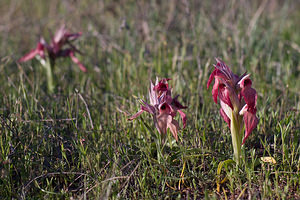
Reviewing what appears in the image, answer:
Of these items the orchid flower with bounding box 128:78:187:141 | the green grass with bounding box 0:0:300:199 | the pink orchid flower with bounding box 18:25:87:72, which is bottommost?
the green grass with bounding box 0:0:300:199

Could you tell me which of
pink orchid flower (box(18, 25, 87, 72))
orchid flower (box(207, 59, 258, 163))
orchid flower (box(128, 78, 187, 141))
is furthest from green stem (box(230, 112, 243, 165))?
pink orchid flower (box(18, 25, 87, 72))

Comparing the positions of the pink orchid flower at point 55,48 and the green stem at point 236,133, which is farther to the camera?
the pink orchid flower at point 55,48

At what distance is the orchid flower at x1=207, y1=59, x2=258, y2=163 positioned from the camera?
156cm

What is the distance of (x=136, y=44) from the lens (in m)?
3.79

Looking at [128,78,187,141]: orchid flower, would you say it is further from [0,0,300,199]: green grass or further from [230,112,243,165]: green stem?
[230,112,243,165]: green stem

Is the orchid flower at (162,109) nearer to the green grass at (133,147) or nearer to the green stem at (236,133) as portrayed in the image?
the green grass at (133,147)

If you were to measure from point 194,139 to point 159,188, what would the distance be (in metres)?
0.38

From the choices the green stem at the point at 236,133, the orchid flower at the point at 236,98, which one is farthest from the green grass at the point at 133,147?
the orchid flower at the point at 236,98

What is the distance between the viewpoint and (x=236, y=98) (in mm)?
1611

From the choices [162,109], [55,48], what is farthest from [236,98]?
[55,48]

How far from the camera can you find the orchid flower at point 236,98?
1560 millimetres

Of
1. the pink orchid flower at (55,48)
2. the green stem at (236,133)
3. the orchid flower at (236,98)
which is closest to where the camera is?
the orchid flower at (236,98)

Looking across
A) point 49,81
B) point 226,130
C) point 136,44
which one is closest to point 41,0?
point 136,44

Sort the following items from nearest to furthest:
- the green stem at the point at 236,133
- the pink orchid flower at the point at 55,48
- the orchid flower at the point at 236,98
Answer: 1. the orchid flower at the point at 236,98
2. the green stem at the point at 236,133
3. the pink orchid flower at the point at 55,48
